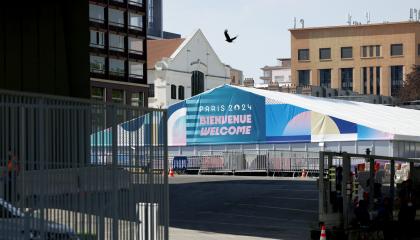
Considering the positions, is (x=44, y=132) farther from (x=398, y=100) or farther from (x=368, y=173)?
(x=398, y=100)

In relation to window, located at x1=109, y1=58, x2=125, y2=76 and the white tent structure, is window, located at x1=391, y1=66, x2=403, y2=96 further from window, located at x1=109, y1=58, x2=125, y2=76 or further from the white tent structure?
the white tent structure

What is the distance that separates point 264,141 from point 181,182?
13630 millimetres

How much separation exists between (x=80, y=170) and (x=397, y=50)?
14564 centimetres

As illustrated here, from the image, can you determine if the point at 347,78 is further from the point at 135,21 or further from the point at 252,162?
the point at 252,162

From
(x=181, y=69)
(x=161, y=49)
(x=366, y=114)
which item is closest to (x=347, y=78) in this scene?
(x=161, y=49)

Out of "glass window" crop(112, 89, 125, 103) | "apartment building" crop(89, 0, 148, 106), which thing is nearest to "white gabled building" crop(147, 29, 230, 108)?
"apartment building" crop(89, 0, 148, 106)

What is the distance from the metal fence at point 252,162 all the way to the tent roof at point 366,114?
3013 millimetres

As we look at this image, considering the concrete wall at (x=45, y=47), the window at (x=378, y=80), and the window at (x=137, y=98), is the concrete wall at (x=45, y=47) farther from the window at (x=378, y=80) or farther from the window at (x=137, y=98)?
the window at (x=378, y=80)

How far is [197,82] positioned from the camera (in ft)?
395

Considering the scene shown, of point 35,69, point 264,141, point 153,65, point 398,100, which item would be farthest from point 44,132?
point 398,100

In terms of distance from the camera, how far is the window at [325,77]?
15938 centimetres

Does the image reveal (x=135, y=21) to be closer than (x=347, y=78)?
Yes

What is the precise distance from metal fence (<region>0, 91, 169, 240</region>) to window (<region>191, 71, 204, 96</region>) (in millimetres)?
102873

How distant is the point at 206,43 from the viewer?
124m
